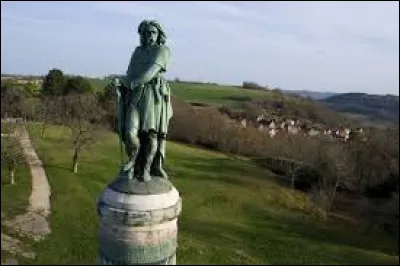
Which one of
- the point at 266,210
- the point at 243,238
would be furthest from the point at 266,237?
the point at 266,210

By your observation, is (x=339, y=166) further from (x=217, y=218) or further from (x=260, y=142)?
(x=260, y=142)

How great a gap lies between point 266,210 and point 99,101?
19432 mm

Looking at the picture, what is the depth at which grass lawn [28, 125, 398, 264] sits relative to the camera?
21469 mm

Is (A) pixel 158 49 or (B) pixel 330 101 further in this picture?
(B) pixel 330 101

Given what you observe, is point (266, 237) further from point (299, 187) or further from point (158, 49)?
point (158, 49)

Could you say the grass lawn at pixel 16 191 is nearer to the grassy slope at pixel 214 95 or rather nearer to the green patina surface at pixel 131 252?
the green patina surface at pixel 131 252

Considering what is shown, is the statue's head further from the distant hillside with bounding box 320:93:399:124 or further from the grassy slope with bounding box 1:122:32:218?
the distant hillside with bounding box 320:93:399:124

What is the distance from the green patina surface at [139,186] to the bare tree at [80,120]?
93.7ft

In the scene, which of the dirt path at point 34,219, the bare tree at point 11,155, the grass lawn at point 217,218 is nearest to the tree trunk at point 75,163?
the grass lawn at point 217,218

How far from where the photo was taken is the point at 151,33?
470cm

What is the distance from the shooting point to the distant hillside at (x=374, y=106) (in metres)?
25.3

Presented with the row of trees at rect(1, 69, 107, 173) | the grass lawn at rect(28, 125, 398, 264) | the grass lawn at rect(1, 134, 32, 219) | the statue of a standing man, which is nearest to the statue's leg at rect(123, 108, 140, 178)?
the statue of a standing man

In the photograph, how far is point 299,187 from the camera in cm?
3831

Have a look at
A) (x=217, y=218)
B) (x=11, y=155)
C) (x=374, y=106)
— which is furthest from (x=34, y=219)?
(x=374, y=106)
